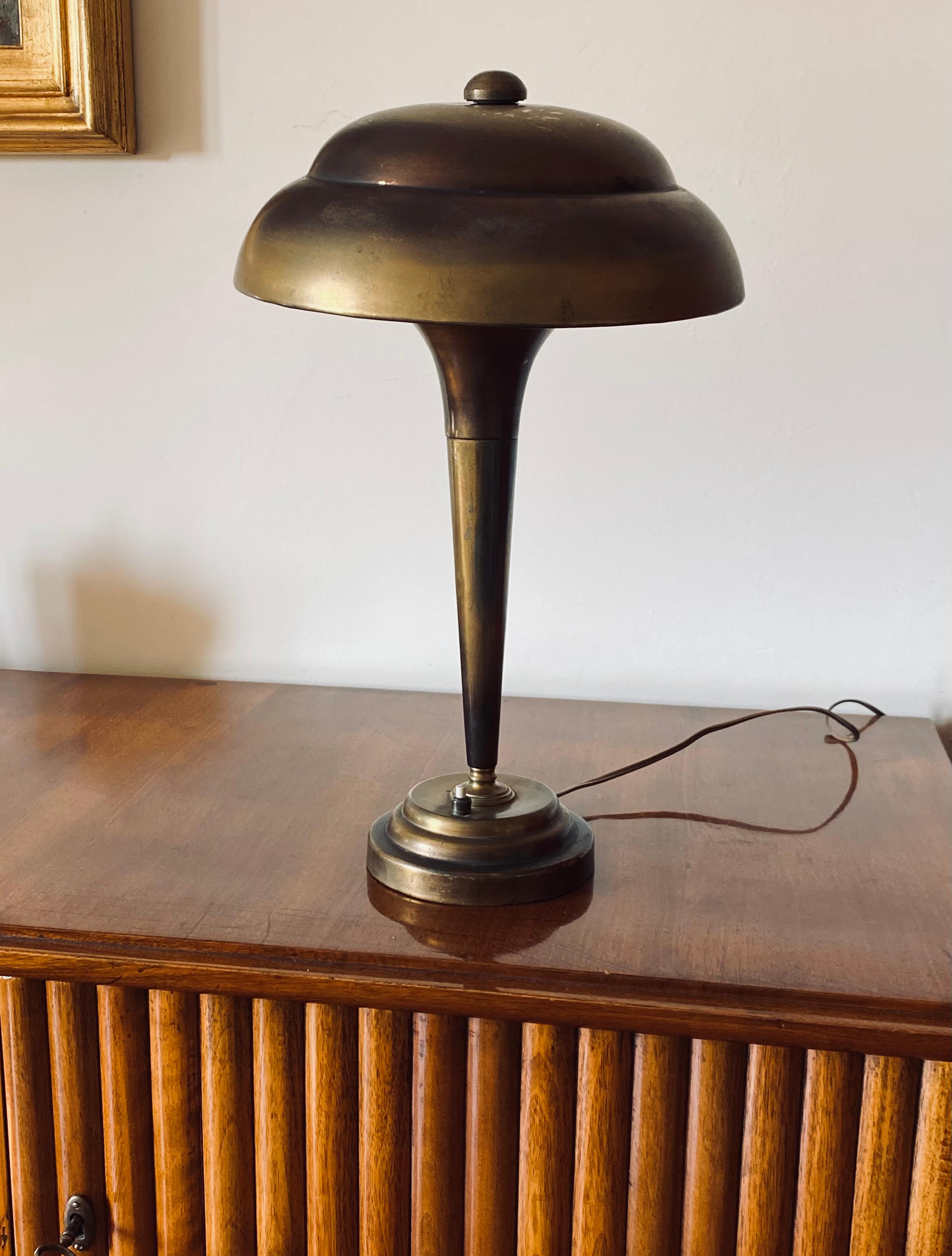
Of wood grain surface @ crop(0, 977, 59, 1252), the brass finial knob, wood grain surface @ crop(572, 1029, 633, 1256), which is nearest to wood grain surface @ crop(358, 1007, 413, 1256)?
wood grain surface @ crop(572, 1029, 633, 1256)

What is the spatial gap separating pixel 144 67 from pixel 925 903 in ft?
3.41

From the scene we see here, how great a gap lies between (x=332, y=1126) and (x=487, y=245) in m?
0.55

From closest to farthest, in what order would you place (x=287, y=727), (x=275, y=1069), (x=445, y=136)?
(x=445, y=136) → (x=275, y=1069) → (x=287, y=727)

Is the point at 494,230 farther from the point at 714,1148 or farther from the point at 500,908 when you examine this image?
the point at 714,1148

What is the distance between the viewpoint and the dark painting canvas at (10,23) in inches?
44.8

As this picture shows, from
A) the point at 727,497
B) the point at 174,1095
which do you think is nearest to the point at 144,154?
the point at 727,497

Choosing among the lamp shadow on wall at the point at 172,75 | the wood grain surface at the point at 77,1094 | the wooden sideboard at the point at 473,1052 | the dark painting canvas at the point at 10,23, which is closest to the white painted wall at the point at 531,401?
the lamp shadow on wall at the point at 172,75

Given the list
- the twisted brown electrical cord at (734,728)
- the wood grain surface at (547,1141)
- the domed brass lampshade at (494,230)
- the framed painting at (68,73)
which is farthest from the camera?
the framed painting at (68,73)

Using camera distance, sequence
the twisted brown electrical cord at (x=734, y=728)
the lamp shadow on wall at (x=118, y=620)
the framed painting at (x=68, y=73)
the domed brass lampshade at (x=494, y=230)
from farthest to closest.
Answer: the lamp shadow on wall at (x=118, y=620), the framed painting at (x=68, y=73), the twisted brown electrical cord at (x=734, y=728), the domed brass lampshade at (x=494, y=230)

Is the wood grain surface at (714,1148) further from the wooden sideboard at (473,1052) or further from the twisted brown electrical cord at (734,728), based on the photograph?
the twisted brown electrical cord at (734,728)

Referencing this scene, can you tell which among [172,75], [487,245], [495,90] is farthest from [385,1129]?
[172,75]

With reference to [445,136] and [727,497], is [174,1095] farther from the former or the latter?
[727,497]

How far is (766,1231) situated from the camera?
732mm

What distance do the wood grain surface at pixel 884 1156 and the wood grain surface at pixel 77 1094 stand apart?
494 mm
